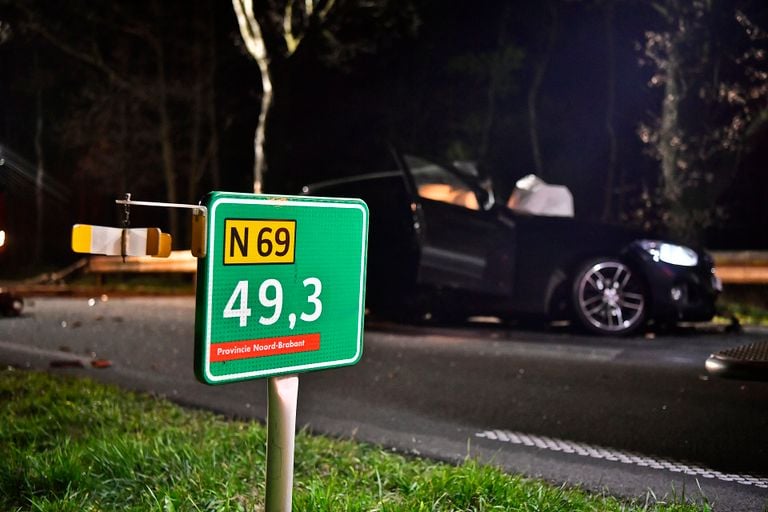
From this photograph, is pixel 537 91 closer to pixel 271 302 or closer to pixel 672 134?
pixel 672 134

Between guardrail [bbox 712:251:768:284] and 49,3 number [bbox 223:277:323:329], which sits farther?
guardrail [bbox 712:251:768:284]

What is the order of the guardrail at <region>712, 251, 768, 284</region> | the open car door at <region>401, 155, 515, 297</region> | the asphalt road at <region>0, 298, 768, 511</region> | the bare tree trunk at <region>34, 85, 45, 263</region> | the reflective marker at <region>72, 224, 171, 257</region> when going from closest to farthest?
the reflective marker at <region>72, 224, 171, 257</region>, the asphalt road at <region>0, 298, 768, 511</region>, the open car door at <region>401, 155, 515, 297</region>, the guardrail at <region>712, 251, 768, 284</region>, the bare tree trunk at <region>34, 85, 45, 263</region>

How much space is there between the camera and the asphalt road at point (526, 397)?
4.75m

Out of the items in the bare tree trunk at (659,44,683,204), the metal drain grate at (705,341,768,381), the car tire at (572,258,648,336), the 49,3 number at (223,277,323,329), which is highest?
the bare tree trunk at (659,44,683,204)

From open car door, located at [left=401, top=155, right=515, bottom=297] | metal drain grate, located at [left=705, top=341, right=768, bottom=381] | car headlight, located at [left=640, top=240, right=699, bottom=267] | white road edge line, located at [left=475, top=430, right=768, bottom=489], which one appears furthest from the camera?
open car door, located at [left=401, top=155, right=515, bottom=297]

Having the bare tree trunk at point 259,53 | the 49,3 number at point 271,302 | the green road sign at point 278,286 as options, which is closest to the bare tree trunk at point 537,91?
the bare tree trunk at point 259,53

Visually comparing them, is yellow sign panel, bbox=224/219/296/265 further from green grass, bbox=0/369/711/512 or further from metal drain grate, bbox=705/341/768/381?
metal drain grate, bbox=705/341/768/381

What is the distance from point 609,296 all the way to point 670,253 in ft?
2.37

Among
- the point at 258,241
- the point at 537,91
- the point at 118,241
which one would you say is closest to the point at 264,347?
the point at 258,241

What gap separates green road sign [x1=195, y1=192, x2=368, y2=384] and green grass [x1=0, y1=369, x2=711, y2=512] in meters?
1.18

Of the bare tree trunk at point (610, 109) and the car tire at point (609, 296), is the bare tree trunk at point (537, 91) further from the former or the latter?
the car tire at point (609, 296)

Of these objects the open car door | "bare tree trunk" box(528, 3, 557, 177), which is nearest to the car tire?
the open car door

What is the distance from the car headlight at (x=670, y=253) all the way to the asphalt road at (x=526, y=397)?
28.9 inches

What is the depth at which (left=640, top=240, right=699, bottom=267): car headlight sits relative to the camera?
29.8 ft
